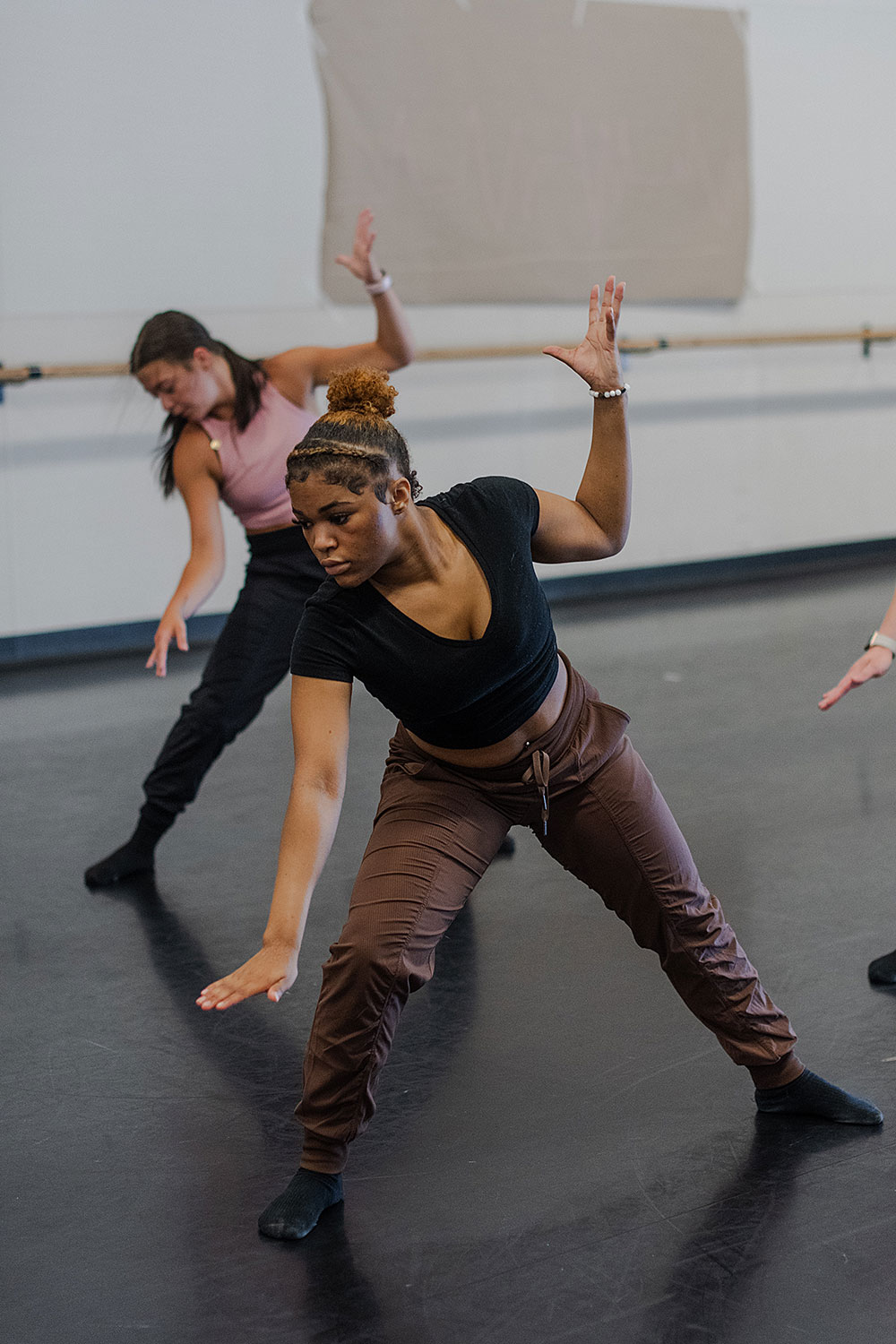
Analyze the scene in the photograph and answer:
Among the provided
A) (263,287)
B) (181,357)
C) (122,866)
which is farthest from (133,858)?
(263,287)

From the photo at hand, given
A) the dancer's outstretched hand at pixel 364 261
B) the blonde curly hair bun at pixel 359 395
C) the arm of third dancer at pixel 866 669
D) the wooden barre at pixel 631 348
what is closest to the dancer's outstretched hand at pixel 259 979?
the blonde curly hair bun at pixel 359 395

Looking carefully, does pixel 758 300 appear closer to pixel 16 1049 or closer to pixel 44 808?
pixel 44 808

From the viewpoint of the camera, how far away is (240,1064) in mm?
2260

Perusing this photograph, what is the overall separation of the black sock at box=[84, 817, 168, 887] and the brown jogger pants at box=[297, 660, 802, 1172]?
4.40 ft

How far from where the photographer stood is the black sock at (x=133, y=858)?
3.10 meters

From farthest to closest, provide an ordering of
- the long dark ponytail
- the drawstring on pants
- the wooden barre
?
the wooden barre
the long dark ponytail
the drawstring on pants

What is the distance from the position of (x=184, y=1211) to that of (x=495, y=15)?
5.11m

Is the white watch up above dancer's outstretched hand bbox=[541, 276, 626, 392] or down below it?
below

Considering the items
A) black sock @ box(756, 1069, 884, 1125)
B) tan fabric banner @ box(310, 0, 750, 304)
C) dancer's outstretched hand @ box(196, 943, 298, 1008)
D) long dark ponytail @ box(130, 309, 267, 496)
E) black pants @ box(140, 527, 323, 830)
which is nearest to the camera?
dancer's outstretched hand @ box(196, 943, 298, 1008)

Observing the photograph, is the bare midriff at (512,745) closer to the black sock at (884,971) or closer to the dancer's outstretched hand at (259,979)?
the dancer's outstretched hand at (259,979)

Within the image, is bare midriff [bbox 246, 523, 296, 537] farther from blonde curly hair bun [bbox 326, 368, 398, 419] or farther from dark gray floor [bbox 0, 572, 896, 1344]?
blonde curly hair bun [bbox 326, 368, 398, 419]

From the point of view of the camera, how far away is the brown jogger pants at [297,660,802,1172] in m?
1.73

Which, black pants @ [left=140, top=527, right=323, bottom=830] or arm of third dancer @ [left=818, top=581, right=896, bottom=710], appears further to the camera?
black pants @ [left=140, top=527, right=323, bottom=830]

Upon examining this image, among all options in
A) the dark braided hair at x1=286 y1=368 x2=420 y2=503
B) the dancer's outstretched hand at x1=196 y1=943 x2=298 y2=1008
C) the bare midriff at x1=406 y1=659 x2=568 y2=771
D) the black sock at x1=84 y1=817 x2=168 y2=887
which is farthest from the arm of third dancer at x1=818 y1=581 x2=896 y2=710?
the black sock at x1=84 y1=817 x2=168 y2=887
